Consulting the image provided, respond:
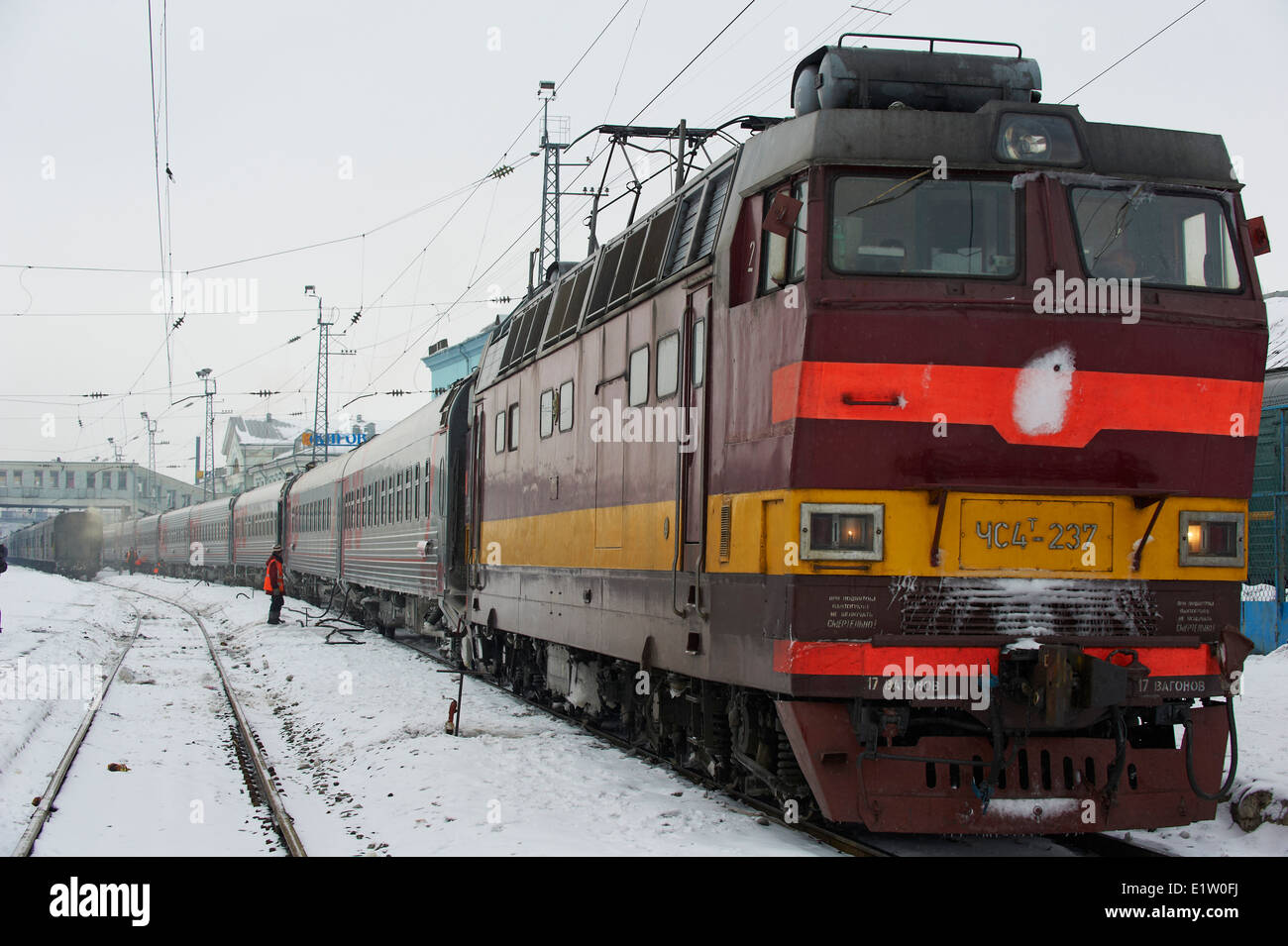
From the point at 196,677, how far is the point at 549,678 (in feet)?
28.4

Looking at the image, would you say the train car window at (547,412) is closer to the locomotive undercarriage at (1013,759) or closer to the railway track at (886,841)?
the railway track at (886,841)

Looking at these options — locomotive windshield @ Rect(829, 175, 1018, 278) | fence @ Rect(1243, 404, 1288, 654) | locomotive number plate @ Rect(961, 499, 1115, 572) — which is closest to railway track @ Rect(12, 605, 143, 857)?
locomotive number plate @ Rect(961, 499, 1115, 572)

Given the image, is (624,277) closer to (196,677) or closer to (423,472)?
(423,472)

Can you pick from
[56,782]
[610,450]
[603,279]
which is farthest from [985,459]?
[56,782]

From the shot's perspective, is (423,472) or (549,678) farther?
(423,472)

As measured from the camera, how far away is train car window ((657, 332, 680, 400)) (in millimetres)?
8312

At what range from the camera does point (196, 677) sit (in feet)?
60.4

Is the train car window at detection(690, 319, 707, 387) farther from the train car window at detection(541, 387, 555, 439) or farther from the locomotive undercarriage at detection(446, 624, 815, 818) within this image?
the train car window at detection(541, 387, 555, 439)

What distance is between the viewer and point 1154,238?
271 inches

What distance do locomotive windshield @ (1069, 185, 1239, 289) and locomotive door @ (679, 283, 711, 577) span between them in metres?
2.36

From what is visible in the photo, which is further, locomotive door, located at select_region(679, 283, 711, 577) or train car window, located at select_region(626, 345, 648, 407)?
train car window, located at select_region(626, 345, 648, 407)

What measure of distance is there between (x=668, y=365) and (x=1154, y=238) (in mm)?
3242

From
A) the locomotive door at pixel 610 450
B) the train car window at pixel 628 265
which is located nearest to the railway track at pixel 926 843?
the locomotive door at pixel 610 450
